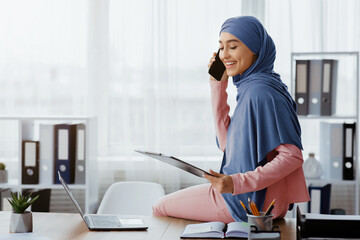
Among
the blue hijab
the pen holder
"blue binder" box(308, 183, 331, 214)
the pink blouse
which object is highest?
the blue hijab

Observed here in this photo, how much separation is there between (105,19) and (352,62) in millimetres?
1674

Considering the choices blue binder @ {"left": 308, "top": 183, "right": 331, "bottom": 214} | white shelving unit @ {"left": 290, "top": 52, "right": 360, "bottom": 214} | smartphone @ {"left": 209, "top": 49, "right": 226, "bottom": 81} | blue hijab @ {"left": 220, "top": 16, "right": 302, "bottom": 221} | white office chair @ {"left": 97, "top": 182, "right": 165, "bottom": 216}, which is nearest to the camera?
blue hijab @ {"left": 220, "top": 16, "right": 302, "bottom": 221}

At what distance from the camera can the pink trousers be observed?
88.4 inches

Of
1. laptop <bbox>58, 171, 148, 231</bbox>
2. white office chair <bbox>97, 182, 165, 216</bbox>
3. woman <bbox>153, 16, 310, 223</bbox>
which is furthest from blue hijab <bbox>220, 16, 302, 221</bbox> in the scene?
white office chair <bbox>97, 182, 165, 216</bbox>

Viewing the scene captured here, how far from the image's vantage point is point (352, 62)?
3.74 m

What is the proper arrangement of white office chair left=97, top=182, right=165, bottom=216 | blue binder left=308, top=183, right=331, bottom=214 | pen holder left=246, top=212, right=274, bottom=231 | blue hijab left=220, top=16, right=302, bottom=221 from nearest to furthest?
pen holder left=246, top=212, right=274, bottom=231 → blue hijab left=220, top=16, right=302, bottom=221 → white office chair left=97, top=182, right=165, bottom=216 → blue binder left=308, top=183, right=331, bottom=214

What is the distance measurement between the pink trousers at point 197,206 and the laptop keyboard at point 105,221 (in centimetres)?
22

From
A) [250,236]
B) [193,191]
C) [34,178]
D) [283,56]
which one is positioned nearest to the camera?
[250,236]

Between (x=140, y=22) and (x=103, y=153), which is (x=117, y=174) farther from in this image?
(x=140, y=22)

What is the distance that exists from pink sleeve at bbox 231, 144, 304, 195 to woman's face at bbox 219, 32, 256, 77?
0.38m

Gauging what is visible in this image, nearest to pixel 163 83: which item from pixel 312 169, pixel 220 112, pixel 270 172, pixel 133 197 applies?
pixel 133 197

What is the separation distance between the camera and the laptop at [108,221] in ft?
6.92

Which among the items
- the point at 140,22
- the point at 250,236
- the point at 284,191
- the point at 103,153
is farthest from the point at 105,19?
the point at 250,236

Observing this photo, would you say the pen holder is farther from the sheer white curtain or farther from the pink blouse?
the sheer white curtain
